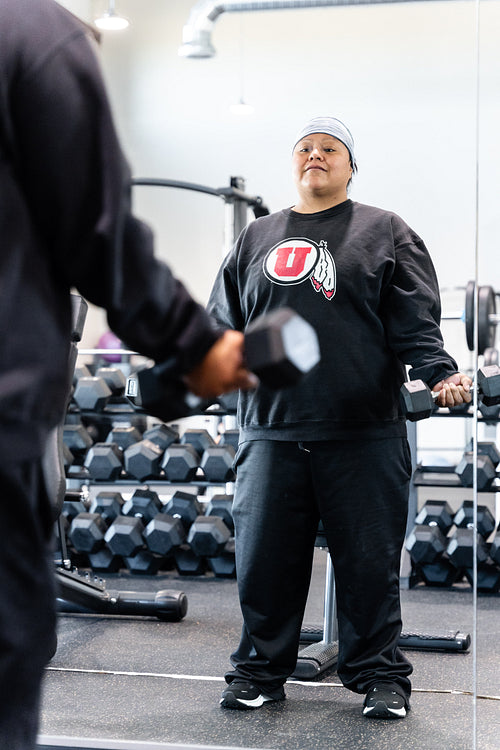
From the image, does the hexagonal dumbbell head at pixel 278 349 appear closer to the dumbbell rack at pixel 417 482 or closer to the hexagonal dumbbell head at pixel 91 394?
the dumbbell rack at pixel 417 482

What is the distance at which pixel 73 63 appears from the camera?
31.3 inches

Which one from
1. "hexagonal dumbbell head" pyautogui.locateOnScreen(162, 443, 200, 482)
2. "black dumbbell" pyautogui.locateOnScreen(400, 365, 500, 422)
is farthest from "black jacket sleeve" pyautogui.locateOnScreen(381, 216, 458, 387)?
"hexagonal dumbbell head" pyautogui.locateOnScreen(162, 443, 200, 482)

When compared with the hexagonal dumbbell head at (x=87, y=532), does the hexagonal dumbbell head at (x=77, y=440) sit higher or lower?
higher

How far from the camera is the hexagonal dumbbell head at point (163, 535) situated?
3811 millimetres

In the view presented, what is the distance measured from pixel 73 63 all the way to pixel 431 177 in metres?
2.95

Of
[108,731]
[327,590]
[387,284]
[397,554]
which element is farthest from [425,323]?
[108,731]

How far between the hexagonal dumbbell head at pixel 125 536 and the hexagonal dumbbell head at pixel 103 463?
8.7 inches

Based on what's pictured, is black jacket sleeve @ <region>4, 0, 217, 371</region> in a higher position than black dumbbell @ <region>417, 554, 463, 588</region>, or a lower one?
higher

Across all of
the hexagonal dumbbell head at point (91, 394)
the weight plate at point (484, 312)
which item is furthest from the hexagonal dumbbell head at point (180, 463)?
the weight plate at point (484, 312)

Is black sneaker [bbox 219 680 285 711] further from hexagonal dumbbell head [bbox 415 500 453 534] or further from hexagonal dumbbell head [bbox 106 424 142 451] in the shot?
hexagonal dumbbell head [bbox 106 424 142 451]

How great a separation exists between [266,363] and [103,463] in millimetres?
3244

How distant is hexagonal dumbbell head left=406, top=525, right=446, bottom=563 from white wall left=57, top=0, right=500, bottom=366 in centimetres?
72

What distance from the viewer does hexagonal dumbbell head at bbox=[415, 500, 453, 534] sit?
3812 mm

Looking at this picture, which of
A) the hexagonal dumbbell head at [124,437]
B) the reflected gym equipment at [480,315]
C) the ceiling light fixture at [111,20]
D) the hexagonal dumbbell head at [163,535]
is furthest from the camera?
the hexagonal dumbbell head at [124,437]
